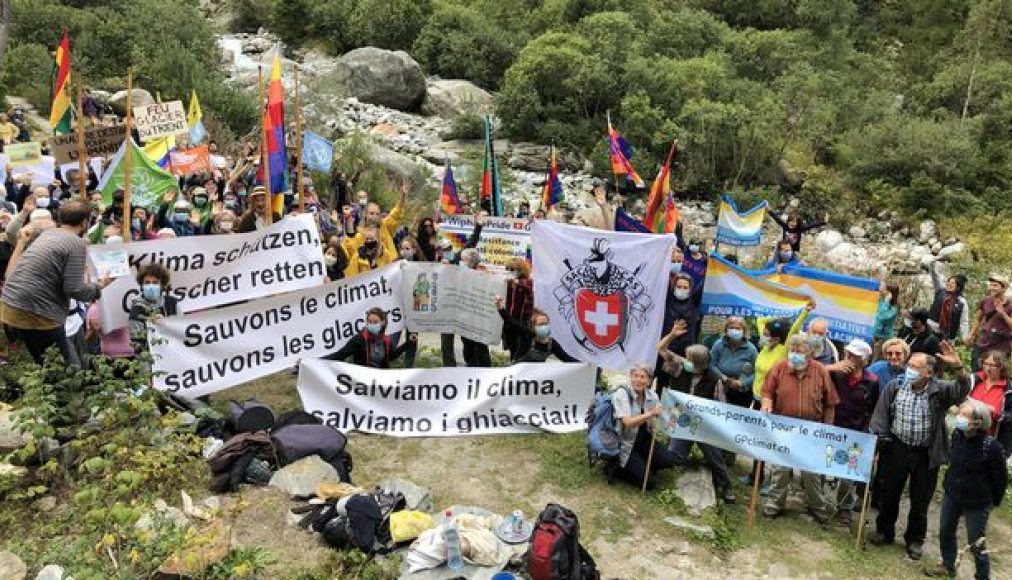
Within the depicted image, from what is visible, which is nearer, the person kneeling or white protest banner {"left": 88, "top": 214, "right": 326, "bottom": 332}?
the person kneeling

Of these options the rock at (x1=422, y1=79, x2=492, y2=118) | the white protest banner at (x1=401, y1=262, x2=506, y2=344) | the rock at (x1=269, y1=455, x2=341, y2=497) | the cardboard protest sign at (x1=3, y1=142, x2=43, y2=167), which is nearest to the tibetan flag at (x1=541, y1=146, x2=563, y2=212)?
the white protest banner at (x1=401, y1=262, x2=506, y2=344)

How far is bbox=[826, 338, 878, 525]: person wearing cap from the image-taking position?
7.46 m

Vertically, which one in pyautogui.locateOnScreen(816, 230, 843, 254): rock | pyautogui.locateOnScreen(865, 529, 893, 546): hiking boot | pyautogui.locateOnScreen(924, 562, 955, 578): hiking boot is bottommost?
pyautogui.locateOnScreen(816, 230, 843, 254): rock

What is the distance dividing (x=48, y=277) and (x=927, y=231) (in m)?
27.9

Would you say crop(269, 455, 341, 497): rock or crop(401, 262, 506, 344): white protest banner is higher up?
crop(401, 262, 506, 344): white protest banner

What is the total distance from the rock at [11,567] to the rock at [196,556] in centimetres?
96

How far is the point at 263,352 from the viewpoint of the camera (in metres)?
8.76

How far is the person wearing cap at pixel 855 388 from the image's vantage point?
7465 millimetres

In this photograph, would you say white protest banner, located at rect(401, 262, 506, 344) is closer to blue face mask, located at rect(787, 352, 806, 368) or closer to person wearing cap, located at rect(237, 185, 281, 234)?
person wearing cap, located at rect(237, 185, 281, 234)

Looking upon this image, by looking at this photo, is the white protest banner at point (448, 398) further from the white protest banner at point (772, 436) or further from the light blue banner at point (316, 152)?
the light blue banner at point (316, 152)

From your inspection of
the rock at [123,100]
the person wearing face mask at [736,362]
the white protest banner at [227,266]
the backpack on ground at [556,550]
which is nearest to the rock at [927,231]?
the person wearing face mask at [736,362]

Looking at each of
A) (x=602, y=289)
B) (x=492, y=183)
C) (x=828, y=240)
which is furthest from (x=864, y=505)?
(x=828, y=240)

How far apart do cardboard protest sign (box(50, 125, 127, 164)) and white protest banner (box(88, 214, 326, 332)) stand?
3256 mm

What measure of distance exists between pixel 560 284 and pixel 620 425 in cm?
185
